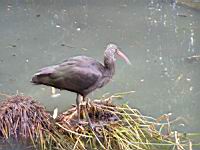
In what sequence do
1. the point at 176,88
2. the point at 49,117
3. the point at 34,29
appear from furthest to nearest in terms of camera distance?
the point at 34,29
the point at 176,88
the point at 49,117

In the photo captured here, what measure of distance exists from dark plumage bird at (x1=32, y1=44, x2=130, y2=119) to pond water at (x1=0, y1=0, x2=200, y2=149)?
1.49ft

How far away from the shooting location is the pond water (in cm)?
410

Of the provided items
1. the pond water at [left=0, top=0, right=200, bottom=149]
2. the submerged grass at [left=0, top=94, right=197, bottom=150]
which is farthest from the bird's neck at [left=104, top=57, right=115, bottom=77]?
the pond water at [left=0, top=0, right=200, bottom=149]

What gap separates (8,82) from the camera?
A: 4258mm

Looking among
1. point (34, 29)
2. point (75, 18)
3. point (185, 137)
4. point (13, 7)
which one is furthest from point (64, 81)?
point (13, 7)

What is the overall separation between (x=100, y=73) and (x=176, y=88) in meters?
0.94

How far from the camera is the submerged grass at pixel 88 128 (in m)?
3.47

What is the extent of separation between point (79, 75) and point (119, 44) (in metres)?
1.67

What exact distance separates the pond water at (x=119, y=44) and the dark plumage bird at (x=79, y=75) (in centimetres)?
45

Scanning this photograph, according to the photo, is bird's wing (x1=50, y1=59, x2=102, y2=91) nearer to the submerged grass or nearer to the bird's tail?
the bird's tail

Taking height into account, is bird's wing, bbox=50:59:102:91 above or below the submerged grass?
above

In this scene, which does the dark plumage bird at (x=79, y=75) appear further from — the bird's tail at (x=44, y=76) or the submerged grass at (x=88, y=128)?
the submerged grass at (x=88, y=128)

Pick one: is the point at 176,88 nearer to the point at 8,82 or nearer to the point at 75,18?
the point at 8,82

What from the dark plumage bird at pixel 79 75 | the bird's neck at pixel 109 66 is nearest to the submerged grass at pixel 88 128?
the dark plumage bird at pixel 79 75
